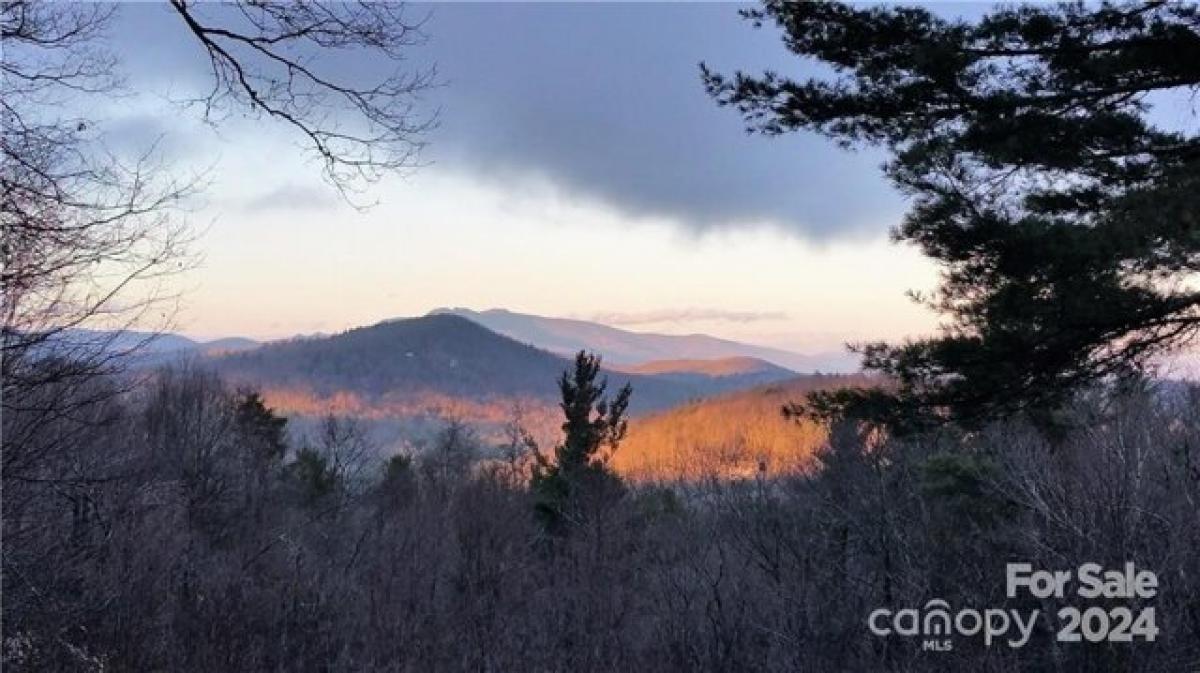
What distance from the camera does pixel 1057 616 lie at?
8.14 meters

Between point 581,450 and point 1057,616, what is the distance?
2009cm

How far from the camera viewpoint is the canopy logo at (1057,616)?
25.3ft

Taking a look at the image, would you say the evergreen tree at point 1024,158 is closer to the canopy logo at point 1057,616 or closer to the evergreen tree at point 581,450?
the canopy logo at point 1057,616

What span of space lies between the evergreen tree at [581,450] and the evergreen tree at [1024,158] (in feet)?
64.3

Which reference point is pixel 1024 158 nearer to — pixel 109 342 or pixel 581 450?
pixel 109 342

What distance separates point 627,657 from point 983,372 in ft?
29.7

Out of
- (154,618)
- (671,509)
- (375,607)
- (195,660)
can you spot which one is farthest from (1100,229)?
(671,509)

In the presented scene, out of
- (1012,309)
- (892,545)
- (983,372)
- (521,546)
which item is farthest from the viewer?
(521,546)

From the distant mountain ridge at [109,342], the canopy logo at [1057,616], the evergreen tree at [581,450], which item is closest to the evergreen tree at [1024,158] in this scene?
the canopy logo at [1057,616]

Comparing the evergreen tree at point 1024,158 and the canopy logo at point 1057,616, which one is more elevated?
the evergreen tree at point 1024,158

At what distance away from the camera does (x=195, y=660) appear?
12.1 meters

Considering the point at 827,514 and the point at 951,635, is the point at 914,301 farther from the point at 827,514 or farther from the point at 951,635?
the point at 827,514

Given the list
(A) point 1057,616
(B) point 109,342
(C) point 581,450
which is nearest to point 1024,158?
(A) point 1057,616

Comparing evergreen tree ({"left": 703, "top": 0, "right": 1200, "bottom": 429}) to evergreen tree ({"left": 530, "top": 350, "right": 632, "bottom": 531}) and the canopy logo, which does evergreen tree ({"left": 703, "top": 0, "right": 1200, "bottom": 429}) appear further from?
evergreen tree ({"left": 530, "top": 350, "right": 632, "bottom": 531})
